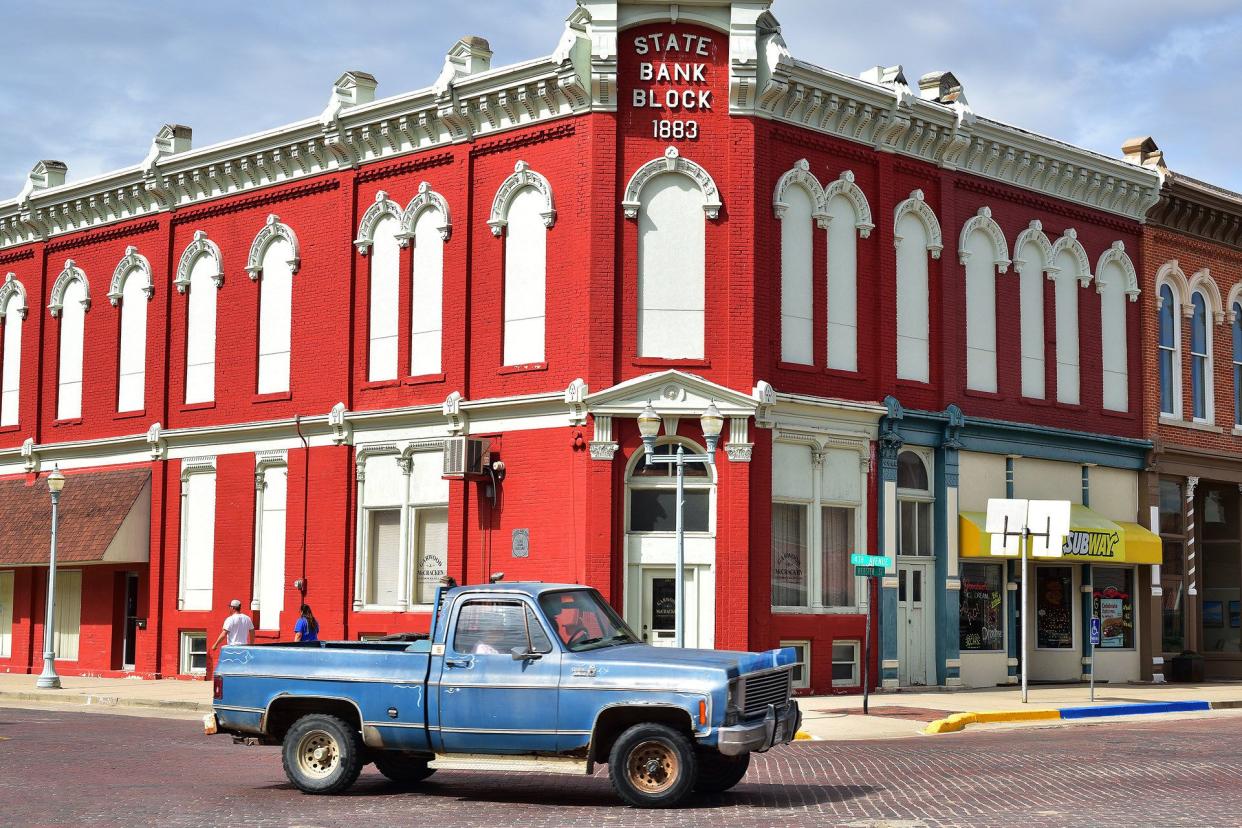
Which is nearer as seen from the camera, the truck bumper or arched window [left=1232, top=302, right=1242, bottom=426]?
the truck bumper

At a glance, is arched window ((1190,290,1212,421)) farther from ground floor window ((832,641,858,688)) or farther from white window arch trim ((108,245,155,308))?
white window arch trim ((108,245,155,308))

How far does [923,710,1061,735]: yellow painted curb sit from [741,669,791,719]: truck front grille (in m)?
7.77

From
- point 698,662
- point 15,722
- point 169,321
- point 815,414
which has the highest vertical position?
point 169,321

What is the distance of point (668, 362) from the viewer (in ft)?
86.8

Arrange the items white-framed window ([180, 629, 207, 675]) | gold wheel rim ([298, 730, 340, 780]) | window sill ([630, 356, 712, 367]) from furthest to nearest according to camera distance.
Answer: white-framed window ([180, 629, 207, 675]), window sill ([630, 356, 712, 367]), gold wheel rim ([298, 730, 340, 780])

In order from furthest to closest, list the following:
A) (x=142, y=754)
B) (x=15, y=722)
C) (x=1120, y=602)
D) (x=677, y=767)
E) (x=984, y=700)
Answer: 1. (x=1120, y=602)
2. (x=984, y=700)
3. (x=15, y=722)
4. (x=142, y=754)
5. (x=677, y=767)

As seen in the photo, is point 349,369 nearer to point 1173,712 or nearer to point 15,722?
point 15,722

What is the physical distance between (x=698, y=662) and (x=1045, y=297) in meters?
20.8

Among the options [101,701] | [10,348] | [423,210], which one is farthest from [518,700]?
[10,348]

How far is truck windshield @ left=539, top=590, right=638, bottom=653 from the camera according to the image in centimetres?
1434

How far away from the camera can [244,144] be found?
3222 cm

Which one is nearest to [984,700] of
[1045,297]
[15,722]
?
[1045,297]

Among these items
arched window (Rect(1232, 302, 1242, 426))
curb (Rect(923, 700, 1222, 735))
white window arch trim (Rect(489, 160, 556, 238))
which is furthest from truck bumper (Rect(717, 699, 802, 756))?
arched window (Rect(1232, 302, 1242, 426))

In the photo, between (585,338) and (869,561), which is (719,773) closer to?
(869,561)
